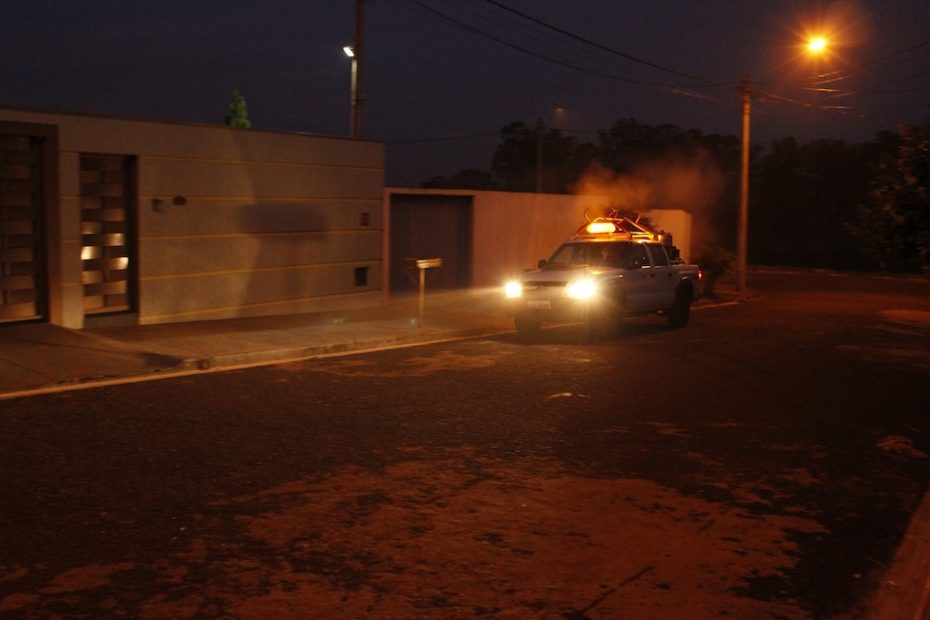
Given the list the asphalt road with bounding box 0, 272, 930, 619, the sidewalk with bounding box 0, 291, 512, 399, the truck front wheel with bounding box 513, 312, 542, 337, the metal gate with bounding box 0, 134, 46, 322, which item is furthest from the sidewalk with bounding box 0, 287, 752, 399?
the asphalt road with bounding box 0, 272, 930, 619

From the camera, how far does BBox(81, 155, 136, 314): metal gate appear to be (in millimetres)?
15688

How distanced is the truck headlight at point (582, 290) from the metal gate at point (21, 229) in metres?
8.19

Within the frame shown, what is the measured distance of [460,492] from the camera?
729 centimetres

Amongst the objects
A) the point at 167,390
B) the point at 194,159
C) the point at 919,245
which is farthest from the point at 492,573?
the point at 194,159

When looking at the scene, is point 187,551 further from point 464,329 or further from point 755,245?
point 755,245

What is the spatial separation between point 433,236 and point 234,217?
6.89 metres

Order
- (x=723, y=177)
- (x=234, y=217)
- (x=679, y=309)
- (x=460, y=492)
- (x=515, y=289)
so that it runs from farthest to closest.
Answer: (x=723, y=177), (x=679, y=309), (x=234, y=217), (x=515, y=289), (x=460, y=492)

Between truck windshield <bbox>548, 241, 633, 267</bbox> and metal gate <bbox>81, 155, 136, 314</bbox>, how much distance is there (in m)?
7.20

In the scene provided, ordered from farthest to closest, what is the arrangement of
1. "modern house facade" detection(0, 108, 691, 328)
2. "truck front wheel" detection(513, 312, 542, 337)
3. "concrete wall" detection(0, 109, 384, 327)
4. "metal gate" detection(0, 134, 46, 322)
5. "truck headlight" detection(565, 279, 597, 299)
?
"truck front wheel" detection(513, 312, 542, 337), "truck headlight" detection(565, 279, 597, 299), "concrete wall" detection(0, 109, 384, 327), "modern house facade" detection(0, 108, 691, 328), "metal gate" detection(0, 134, 46, 322)

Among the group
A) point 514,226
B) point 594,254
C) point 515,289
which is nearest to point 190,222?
point 515,289

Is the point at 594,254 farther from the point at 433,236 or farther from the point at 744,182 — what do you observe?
the point at 744,182

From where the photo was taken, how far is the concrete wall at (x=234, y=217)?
1543 cm

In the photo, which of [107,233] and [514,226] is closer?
[107,233]

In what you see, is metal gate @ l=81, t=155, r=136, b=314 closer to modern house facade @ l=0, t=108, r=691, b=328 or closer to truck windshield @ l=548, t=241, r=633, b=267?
modern house facade @ l=0, t=108, r=691, b=328
